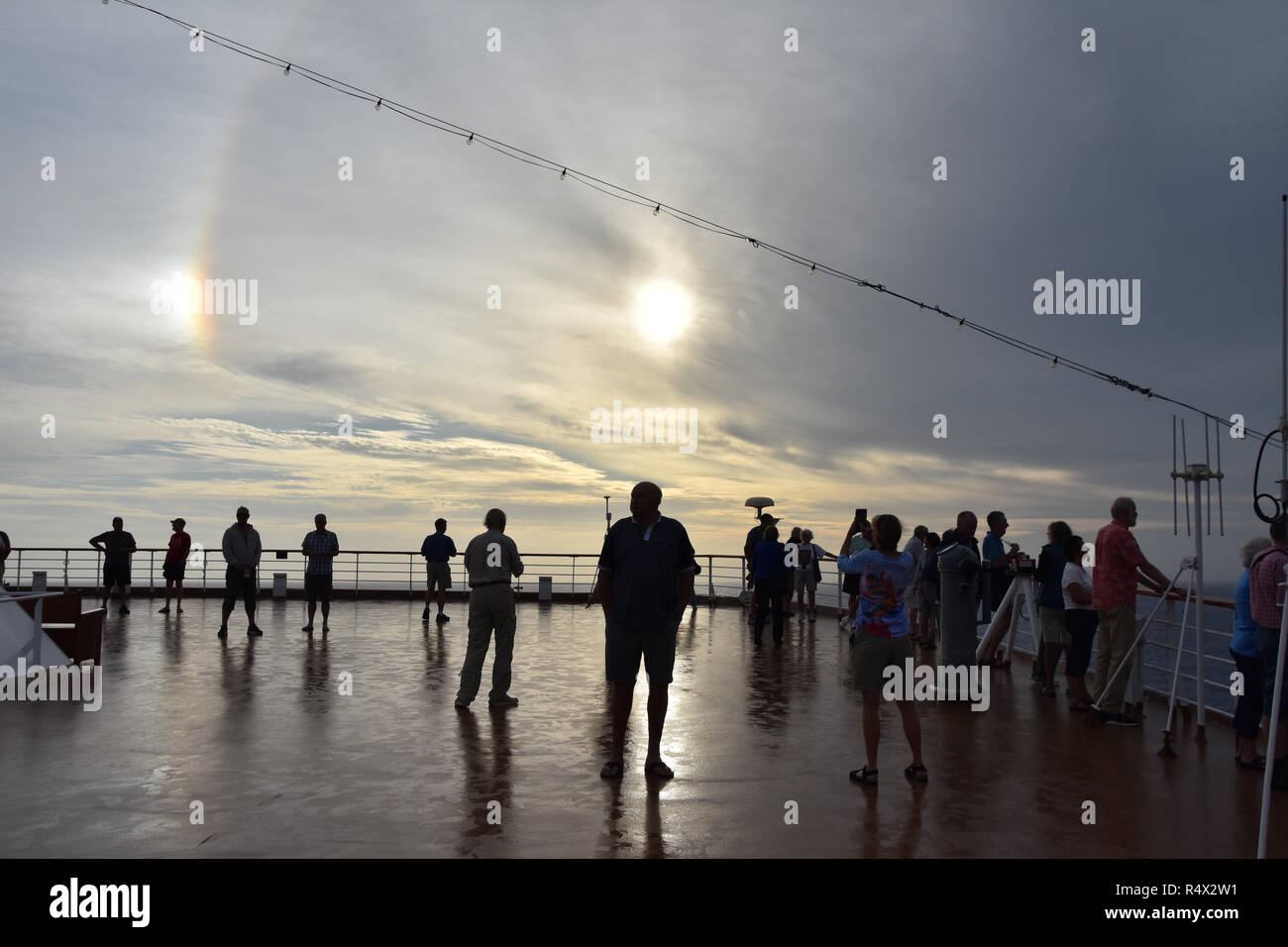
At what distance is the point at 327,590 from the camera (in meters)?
16.1

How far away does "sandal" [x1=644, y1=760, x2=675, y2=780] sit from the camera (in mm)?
6465

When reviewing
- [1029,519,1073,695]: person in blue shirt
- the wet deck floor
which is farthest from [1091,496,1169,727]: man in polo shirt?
[1029,519,1073,695]: person in blue shirt

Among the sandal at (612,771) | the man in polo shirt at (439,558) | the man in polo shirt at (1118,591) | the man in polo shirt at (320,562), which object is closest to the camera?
the sandal at (612,771)

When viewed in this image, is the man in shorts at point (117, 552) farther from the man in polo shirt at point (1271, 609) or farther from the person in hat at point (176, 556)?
the man in polo shirt at point (1271, 609)

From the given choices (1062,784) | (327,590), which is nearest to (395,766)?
(1062,784)

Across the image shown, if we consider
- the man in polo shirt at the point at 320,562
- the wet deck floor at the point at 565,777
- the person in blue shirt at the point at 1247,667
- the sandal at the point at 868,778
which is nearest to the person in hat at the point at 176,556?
the man in polo shirt at the point at 320,562

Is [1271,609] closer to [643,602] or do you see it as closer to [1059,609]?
[1059,609]

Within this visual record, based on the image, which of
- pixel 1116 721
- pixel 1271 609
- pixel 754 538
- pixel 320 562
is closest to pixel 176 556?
pixel 320 562

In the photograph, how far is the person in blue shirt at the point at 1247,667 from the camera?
664cm

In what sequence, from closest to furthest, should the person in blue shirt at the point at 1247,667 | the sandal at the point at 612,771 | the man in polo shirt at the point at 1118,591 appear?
the sandal at the point at 612,771, the person in blue shirt at the point at 1247,667, the man in polo shirt at the point at 1118,591

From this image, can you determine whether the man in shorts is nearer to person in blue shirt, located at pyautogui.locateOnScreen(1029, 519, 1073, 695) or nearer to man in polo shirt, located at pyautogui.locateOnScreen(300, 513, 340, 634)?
man in polo shirt, located at pyautogui.locateOnScreen(300, 513, 340, 634)

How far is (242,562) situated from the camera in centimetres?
1488

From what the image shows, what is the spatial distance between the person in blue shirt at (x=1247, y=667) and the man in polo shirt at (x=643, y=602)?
13.3ft
